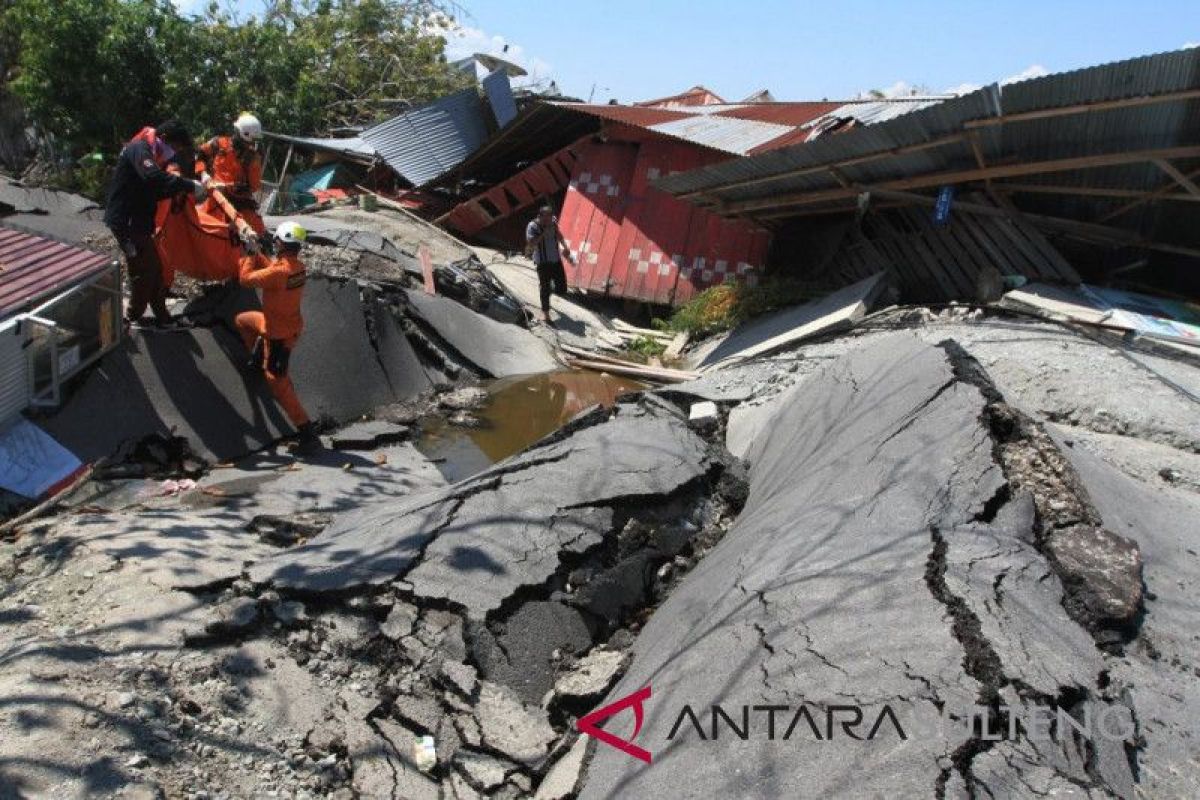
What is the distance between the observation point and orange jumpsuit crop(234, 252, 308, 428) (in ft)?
17.8

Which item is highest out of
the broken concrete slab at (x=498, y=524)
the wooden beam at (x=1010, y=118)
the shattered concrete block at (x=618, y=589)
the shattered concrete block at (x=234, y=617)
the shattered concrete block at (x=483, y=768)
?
the wooden beam at (x=1010, y=118)

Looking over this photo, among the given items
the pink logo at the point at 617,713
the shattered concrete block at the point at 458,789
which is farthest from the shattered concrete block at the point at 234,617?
the pink logo at the point at 617,713

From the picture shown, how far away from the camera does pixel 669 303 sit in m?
11.1

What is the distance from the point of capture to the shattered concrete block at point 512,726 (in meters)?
3.05

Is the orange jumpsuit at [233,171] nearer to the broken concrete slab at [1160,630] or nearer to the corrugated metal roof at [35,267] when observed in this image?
the corrugated metal roof at [35,267]

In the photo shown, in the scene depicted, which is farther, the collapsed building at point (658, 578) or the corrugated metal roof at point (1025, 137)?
the corrugated metal roof at point (1025, 137)

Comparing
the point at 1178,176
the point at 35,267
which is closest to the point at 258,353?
the point at 35,267

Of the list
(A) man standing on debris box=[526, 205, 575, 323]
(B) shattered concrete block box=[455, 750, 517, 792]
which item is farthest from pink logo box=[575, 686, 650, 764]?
(A) man standing on debris box=[526, 205, 575, 323]

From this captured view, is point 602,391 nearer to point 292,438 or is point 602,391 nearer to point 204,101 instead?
point 292,438

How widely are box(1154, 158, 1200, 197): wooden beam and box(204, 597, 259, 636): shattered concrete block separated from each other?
653cm

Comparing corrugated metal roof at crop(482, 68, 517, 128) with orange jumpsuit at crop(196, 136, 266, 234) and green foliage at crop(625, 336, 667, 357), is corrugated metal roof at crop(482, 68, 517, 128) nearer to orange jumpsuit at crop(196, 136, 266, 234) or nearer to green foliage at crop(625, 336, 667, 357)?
green foliage at crop(625, 336, 667, 357)

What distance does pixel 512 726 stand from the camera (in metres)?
3.15

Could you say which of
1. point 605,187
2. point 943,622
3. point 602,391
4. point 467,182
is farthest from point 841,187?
point 467,182

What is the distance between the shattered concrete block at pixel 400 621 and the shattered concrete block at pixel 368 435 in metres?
2.81
